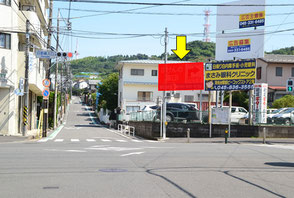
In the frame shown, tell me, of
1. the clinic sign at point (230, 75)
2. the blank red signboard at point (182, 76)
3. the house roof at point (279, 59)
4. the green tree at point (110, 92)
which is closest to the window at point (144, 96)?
the green tree at point (110, 92)

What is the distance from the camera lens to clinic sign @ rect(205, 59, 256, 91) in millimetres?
27359

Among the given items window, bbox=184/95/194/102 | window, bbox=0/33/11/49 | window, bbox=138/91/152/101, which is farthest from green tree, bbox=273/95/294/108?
window, bbox=0/33/11/49

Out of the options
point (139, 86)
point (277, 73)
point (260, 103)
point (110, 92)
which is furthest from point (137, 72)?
point (260, 103)

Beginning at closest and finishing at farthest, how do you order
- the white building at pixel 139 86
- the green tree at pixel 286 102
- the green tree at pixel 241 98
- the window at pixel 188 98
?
the green tree at pixel 286 102
the green tree at pixel 241 98
the white building at pixel 139 86
the window at pixel 188 98

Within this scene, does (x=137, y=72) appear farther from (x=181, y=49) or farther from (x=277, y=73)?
(x=181, y=49)

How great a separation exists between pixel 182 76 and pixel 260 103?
6.61 meters

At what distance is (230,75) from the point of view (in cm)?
2830

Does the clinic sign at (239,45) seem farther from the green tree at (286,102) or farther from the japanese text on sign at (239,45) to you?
the green tree at (286,102)

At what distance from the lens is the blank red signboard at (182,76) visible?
29938mm

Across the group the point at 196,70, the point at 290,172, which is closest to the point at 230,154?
the point at 290,172

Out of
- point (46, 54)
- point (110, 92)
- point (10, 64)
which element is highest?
point (46, 54)

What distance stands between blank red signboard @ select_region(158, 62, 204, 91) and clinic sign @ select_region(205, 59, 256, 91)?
2.78 feet

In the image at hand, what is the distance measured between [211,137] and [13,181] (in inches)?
845

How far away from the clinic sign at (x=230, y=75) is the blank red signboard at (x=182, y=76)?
2.78 ft
